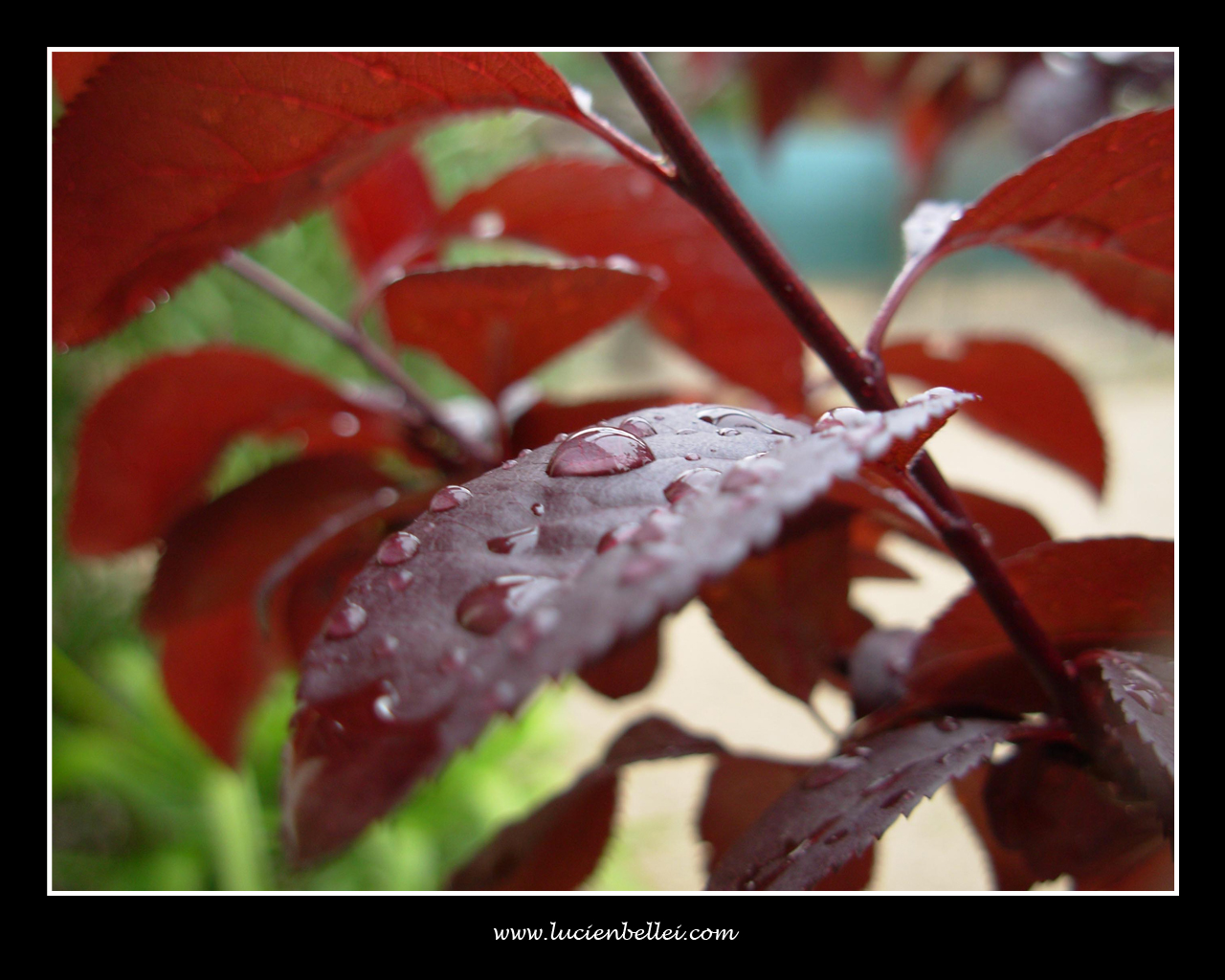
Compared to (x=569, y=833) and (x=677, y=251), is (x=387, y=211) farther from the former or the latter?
(x=569, y=833)

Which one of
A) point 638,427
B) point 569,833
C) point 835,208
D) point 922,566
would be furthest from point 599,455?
point 835,208

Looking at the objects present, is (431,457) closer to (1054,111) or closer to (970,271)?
(1054,111)

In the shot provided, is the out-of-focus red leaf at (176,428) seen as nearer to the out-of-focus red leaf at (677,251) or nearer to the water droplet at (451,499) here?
the out-of-focus red leaf at (677,251)

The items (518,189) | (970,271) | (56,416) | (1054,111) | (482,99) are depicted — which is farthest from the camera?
(56,416)

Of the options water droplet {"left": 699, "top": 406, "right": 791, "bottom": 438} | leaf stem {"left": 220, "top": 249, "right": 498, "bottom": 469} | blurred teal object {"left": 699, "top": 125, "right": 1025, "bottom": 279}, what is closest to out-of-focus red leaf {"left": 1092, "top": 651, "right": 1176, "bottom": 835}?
water droplet {"left": 699, "top": 406, "right": 791, "bottom": 438}
